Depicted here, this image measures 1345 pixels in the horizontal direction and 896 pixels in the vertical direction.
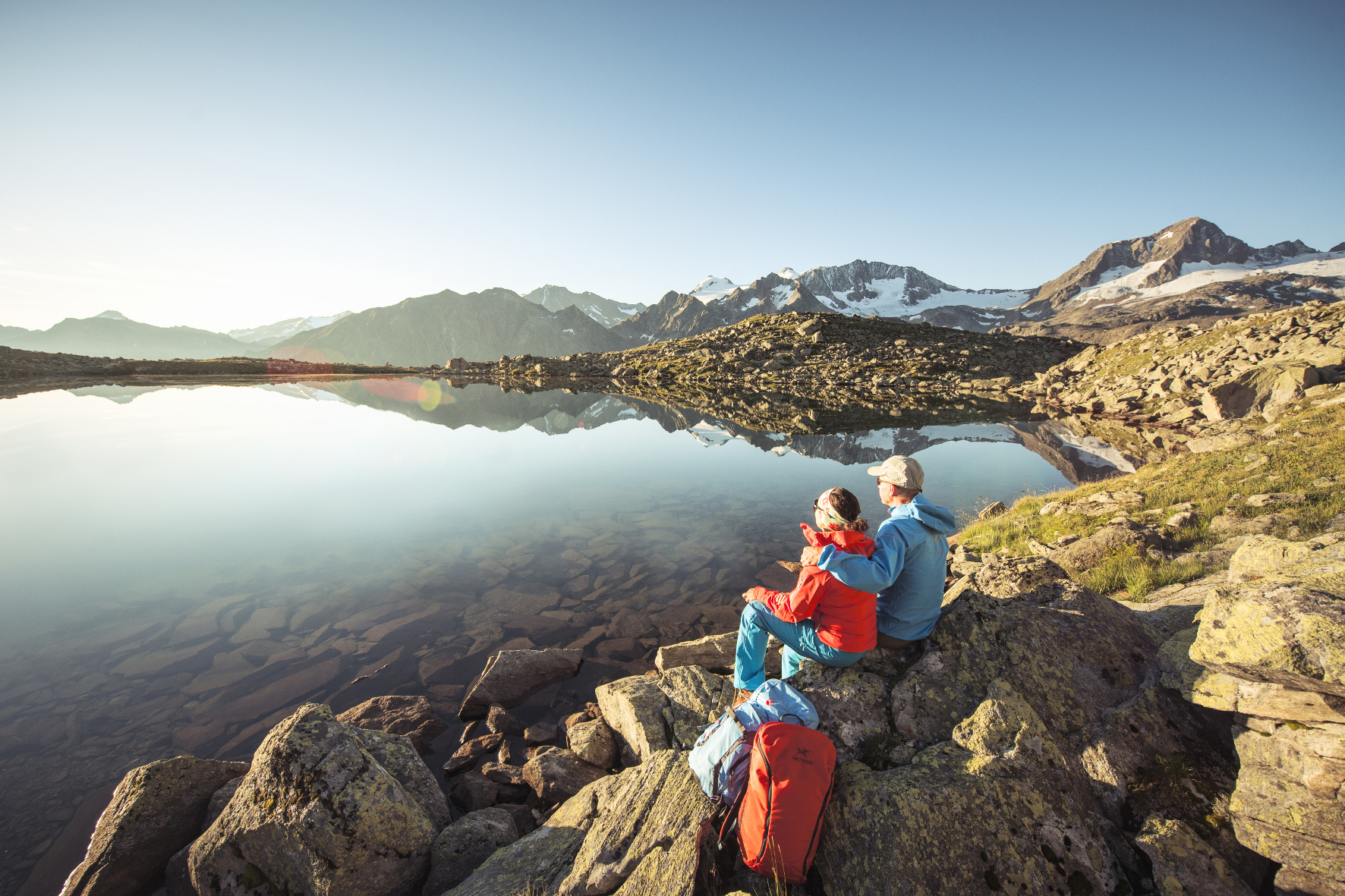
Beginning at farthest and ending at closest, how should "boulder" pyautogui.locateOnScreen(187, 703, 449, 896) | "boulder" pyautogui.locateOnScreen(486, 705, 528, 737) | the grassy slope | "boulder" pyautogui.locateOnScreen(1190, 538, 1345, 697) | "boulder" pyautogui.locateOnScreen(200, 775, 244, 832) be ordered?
the grassy slope < "boulder" pyautogui.locateOnScreen(486, 705, 528, 737) < "boulder" pyautogui.locateOnScreen(200, 775, 244, 832) < "boulder" pyautogui.locateOnScreen(187, 703, 449, 896) < "boulder" pyautogui.locateOnScreen(1190, 538, 1345, 697)

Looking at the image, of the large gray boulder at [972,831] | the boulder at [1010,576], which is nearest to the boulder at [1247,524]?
the boulder at [1010,576]

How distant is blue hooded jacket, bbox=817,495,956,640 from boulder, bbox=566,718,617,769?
15.0 feet

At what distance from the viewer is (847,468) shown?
23.9 metres

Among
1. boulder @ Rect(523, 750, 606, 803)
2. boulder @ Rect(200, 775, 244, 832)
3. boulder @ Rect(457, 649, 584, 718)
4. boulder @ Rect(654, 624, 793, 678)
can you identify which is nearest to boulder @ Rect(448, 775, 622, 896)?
boulder @ Rect(523, 750, 606, 803)

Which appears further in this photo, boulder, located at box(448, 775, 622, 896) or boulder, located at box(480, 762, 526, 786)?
boulder, located at box(480, 762, 526, 786)

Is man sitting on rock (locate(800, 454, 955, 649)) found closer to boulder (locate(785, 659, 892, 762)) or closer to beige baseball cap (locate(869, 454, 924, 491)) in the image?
beige baseball cap (locate(869, 454, 924, 491))

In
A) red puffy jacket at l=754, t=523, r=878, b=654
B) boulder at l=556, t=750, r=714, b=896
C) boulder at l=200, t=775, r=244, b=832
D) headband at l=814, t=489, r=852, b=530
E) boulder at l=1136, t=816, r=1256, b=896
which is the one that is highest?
headband at l=814, t=489, r=852, b=530

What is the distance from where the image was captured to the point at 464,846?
5.57 m

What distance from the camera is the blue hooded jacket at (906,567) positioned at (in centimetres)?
555

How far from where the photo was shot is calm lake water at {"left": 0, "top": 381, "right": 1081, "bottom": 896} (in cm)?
840

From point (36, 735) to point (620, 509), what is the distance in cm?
1420

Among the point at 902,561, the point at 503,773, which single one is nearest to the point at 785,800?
the point at 902,561

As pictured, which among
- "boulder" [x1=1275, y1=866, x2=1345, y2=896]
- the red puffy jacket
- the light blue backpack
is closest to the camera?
"boulder" [x1=1275, y1=866, x2=1345, y2=896]

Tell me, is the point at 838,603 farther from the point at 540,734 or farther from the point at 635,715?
the point at 540,734
